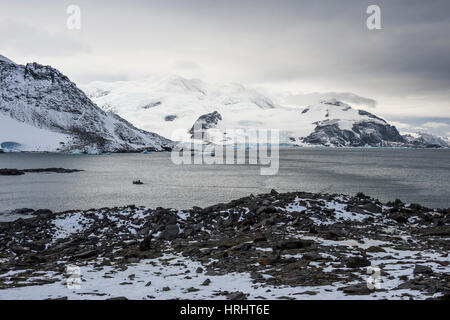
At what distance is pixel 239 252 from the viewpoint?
19219 millimetres

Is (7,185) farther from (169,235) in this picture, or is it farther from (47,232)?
(169,235)

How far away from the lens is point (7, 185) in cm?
6819

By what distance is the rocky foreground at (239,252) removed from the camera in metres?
13.6

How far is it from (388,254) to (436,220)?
11.1 m

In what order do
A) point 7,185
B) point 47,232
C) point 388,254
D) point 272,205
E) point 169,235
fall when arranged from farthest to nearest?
point 7,185 → point 272,205 → point 47,232 → point 169,235 → point 388,254

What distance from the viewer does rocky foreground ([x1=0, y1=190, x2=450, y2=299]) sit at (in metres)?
13.6

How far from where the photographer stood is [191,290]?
13.8 meters

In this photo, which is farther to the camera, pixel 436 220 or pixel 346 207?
pixel 346 207

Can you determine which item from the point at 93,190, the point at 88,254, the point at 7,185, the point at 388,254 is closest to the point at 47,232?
the point at 88,254

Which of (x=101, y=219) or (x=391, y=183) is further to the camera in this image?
(x=391, y=183)

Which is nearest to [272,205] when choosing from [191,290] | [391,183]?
[191,290]

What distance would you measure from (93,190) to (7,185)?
18774 millimetres
